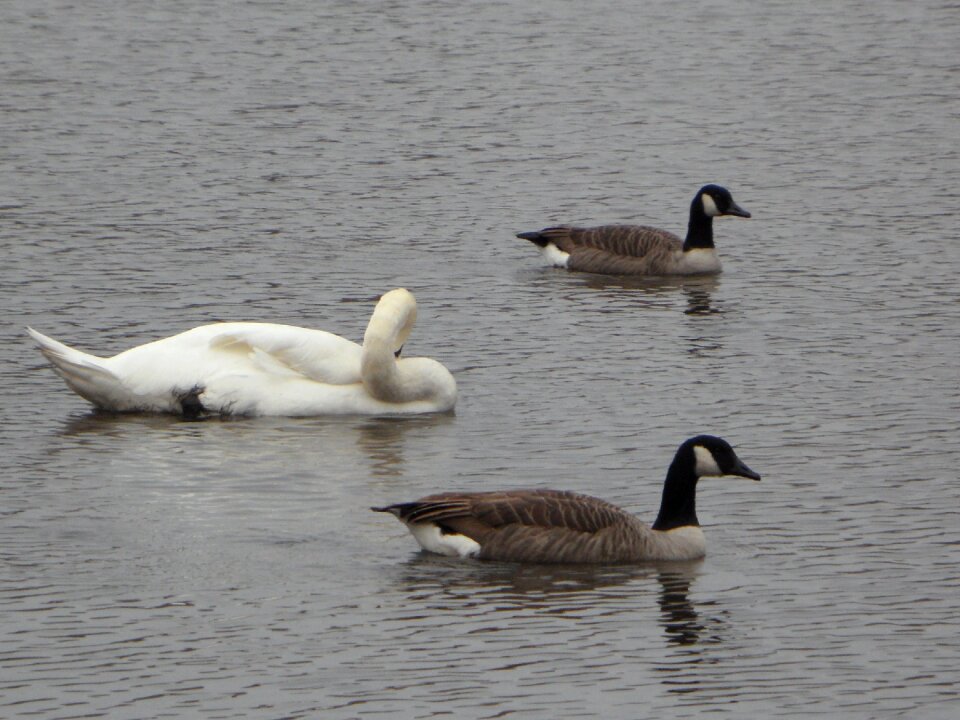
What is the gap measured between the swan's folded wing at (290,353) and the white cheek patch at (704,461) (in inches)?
160

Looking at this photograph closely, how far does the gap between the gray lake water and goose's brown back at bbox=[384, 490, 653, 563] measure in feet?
0.55

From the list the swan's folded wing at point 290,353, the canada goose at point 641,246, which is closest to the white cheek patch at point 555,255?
the canada goose at point 641,246

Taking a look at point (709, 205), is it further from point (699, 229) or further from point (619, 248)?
point (619, 248)

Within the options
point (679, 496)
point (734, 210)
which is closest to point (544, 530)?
point (679, 496)

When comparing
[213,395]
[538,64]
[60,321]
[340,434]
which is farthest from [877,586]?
[538,64]

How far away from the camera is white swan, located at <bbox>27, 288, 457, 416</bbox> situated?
1507cm

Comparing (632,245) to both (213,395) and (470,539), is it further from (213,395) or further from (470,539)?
(470,539)

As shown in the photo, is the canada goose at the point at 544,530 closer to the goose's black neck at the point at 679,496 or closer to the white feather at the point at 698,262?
the goose's black neck at the point at 679,496

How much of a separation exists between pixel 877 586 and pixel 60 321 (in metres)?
8.50

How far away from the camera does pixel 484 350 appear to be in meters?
16.9

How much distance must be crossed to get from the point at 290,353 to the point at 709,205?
267 inches

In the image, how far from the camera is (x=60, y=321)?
17.4 m

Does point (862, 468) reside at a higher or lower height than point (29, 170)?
lower

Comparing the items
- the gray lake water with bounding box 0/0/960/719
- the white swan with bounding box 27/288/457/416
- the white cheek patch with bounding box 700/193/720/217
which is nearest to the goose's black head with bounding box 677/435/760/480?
the gray lake water with bounding box 0/0/960/719
